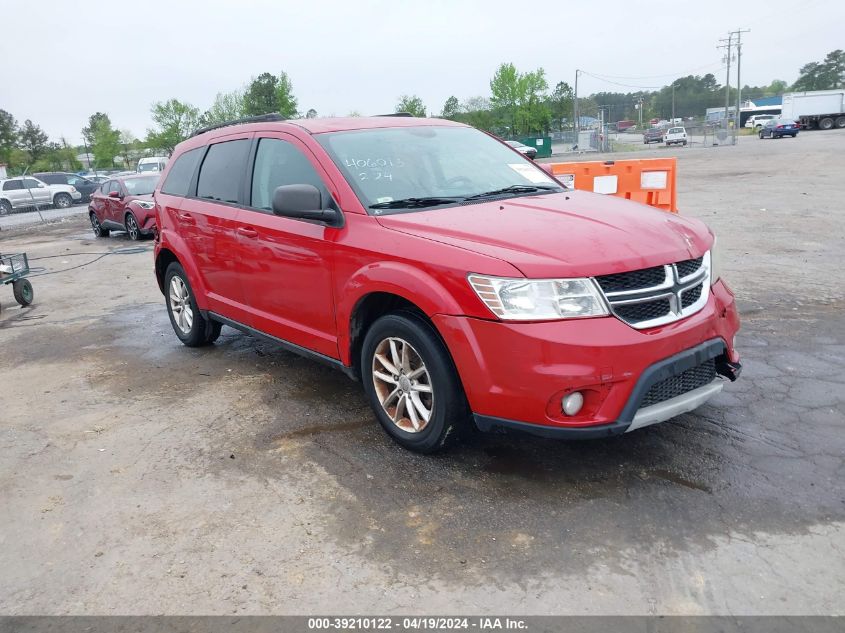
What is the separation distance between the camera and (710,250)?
3.92m

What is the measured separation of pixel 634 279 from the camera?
335 cm

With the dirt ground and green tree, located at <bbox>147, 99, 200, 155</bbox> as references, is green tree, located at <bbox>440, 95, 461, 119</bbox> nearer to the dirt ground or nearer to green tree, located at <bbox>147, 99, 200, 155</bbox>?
green tree, located at <bbox>147, 99, 200, 155</bbox>

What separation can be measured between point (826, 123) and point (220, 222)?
68.7m

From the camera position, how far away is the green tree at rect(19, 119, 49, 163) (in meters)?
78.7

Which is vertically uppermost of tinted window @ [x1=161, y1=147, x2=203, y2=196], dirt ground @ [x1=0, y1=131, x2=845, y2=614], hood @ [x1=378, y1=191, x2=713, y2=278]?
tinted window @ [x1=161, y1=147, x2=203, y2=196]

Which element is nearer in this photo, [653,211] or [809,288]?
[653,211]

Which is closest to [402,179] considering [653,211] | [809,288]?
[653,211]

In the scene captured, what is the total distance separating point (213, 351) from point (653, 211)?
13.5ft

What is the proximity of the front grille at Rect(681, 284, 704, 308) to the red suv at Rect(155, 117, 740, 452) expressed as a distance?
0.6 inches

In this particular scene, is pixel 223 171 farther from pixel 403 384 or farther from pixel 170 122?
pixel 170 122

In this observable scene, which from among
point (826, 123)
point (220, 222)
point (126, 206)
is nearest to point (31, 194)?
point (126, 206)

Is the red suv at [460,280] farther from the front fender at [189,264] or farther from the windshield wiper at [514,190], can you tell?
the front fender at [189,264]

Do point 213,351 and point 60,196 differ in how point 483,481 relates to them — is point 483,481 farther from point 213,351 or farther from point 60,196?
point 60,196

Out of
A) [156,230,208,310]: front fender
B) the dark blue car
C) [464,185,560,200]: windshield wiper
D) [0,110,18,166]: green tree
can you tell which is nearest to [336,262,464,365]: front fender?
[464,185,560,200]: windshield wiper
